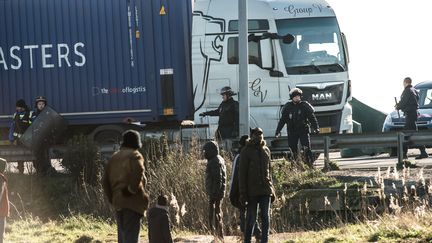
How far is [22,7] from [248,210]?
10.9 meters

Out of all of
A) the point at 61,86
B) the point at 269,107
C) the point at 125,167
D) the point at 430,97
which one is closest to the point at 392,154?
the point at 430,97

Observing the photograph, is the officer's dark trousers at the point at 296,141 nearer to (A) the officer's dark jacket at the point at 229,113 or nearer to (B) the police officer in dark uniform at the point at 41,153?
(A) the officer's dark jacket at the point at 229,113

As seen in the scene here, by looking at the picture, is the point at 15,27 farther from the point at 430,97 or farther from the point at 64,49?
the point at 430,97

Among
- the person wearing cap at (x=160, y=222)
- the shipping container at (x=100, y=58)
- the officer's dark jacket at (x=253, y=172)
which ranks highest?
the shipping container at (x=100, y=58)

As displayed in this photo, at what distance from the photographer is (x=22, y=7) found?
2153cm

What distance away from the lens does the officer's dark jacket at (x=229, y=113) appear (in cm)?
1905

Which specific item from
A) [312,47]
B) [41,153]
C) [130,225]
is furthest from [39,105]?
[130,225]

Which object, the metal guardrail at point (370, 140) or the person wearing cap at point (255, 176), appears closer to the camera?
the person wearing cap at point (255, 176)

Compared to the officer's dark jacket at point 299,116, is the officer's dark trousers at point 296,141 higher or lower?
lower

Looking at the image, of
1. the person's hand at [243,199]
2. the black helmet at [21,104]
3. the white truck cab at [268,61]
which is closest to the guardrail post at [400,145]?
the white truck cab at [268,61]

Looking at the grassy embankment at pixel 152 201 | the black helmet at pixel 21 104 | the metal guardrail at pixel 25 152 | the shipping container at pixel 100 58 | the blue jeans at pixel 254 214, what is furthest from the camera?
the shipping container at pixel 100 58

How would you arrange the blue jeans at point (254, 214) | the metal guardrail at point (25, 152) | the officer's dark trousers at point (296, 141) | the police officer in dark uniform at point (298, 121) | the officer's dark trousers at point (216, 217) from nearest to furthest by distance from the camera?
the blue jeans at point (254, 214), the officer's dark trousers at point (216, 217), the police officer in dark uniform at point (298, 121), the officer's dark trousers at point (296, 141), the metal guardrail at point (25, 152)

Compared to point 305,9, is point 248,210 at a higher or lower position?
lower

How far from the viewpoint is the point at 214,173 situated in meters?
13.8
